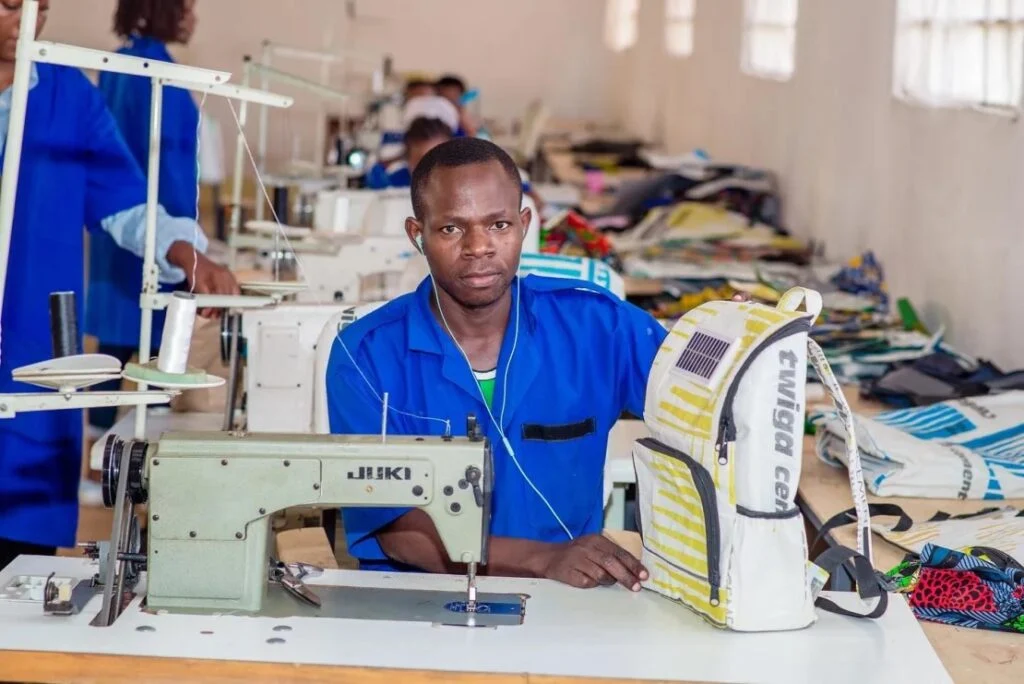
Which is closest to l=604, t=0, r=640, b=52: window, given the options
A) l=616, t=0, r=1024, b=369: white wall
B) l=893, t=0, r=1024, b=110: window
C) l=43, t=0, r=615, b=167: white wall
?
l=43, t=0, r=615, b=167: white wall

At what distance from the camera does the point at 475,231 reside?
230cm

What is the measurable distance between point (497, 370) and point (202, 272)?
0.78m

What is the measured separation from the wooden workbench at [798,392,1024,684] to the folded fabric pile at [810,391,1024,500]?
0.03 meters

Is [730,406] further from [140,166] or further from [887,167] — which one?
[887,167]

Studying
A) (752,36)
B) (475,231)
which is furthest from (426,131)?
(752,36)

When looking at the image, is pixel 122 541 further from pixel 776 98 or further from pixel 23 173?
pixel 776 98

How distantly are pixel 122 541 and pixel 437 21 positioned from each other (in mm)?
11153

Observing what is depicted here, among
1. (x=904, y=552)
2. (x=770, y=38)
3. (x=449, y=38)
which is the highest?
(x=449, y=38)

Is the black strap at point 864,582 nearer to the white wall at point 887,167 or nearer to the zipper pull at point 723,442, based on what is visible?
the zipper pull at point 723,442

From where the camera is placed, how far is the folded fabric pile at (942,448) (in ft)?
9.58

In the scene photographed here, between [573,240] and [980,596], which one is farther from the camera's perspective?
[573,240]

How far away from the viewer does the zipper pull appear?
1.92m

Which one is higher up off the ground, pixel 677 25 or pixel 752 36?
pixel 677 25

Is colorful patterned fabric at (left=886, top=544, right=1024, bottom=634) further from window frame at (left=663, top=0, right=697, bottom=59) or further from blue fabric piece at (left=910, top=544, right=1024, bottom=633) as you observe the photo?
window frame at (left=663, top=0, right=697, bottom=59)
